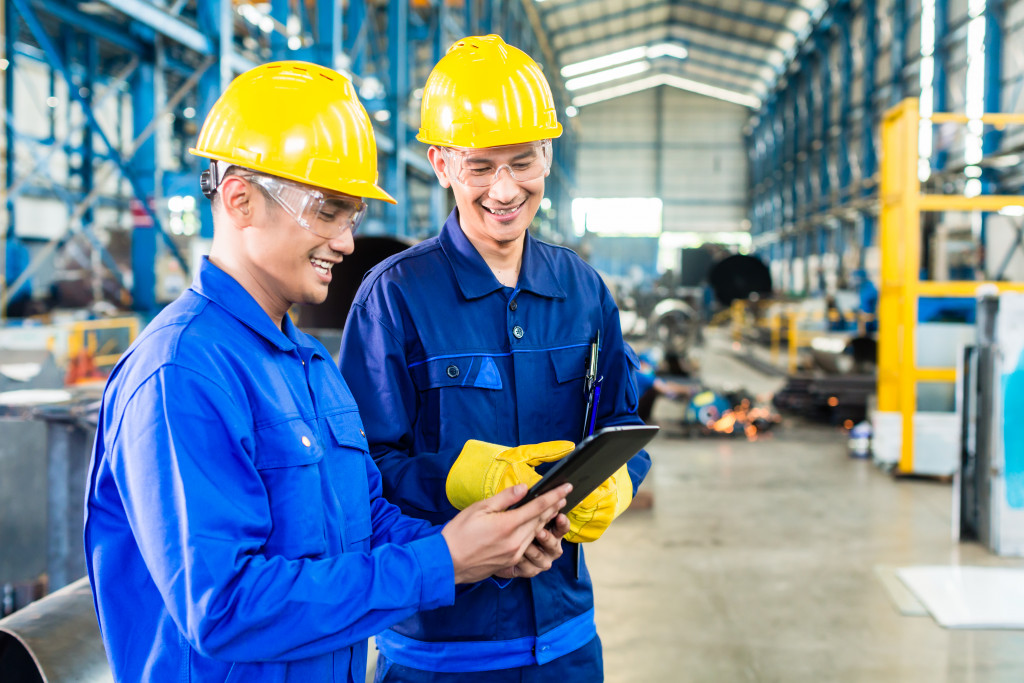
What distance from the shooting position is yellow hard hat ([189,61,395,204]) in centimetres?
132

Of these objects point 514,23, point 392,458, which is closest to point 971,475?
point 392,458

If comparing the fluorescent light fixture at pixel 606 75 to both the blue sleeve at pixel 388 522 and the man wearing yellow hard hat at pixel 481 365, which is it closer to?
the man wearing yellow hard hat at pixel 481 365

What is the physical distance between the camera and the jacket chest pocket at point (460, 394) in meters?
1.80

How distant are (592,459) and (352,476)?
0.42 meters

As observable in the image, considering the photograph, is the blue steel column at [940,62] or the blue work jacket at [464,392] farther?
the blue steel column at [940,62]

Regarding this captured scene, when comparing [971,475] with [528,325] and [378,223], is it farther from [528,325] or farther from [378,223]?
[378,223]

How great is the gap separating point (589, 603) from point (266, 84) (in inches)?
52.4

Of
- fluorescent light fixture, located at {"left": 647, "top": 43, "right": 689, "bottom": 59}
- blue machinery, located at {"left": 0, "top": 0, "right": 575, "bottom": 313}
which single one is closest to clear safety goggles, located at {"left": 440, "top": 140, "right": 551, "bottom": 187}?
blue machinery, located at {"left": 0, "top": 0, "right": 575, "bottom": 313}

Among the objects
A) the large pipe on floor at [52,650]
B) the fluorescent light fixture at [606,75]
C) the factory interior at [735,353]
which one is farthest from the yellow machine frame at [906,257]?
the fluorescent light fixture at [606,75]

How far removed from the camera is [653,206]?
1421 inches

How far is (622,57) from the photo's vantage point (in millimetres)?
31547

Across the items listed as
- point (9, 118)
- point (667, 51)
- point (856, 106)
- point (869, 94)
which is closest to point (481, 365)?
point (9, 118)

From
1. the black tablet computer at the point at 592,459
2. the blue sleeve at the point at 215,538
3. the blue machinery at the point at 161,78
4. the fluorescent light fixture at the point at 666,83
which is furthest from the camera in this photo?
the fluorescent light fixture at the point at 666,83

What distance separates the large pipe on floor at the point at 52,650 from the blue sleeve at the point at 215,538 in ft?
3.03
